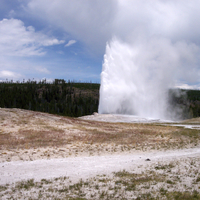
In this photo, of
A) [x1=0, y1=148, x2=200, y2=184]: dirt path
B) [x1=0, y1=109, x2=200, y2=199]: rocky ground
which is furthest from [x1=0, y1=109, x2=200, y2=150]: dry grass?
[x1=0, y1=148, x2=200, y2=184]: dirt path

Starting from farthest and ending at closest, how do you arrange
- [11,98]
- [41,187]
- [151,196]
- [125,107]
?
1. [11,98]
2. [125,107]
3. [41,187]
4. [151,196]

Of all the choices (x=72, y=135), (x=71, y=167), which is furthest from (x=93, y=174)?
(x=72, y=135)

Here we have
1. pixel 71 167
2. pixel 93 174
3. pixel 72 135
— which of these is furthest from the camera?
pixel 72 135

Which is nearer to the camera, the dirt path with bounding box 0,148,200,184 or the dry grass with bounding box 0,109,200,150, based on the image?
the dirt path with bounding box 0,148,200,184

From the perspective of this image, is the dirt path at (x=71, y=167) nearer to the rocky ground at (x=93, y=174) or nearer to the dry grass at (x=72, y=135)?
the rocky ground at (x=93, y=174)

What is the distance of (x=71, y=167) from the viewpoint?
1175 centimetres

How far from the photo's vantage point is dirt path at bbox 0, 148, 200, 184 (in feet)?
33.0

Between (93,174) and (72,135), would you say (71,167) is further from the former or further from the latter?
(72,135)

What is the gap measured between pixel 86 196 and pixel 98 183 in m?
1.48

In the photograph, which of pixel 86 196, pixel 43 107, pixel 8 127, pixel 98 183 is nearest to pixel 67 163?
pixel 98 183

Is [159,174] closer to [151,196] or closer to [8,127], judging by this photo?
[151,196]

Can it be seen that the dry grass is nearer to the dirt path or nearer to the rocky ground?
the rocky ground

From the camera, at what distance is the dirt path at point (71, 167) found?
1007 centimetres

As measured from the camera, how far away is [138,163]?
12.9 m
